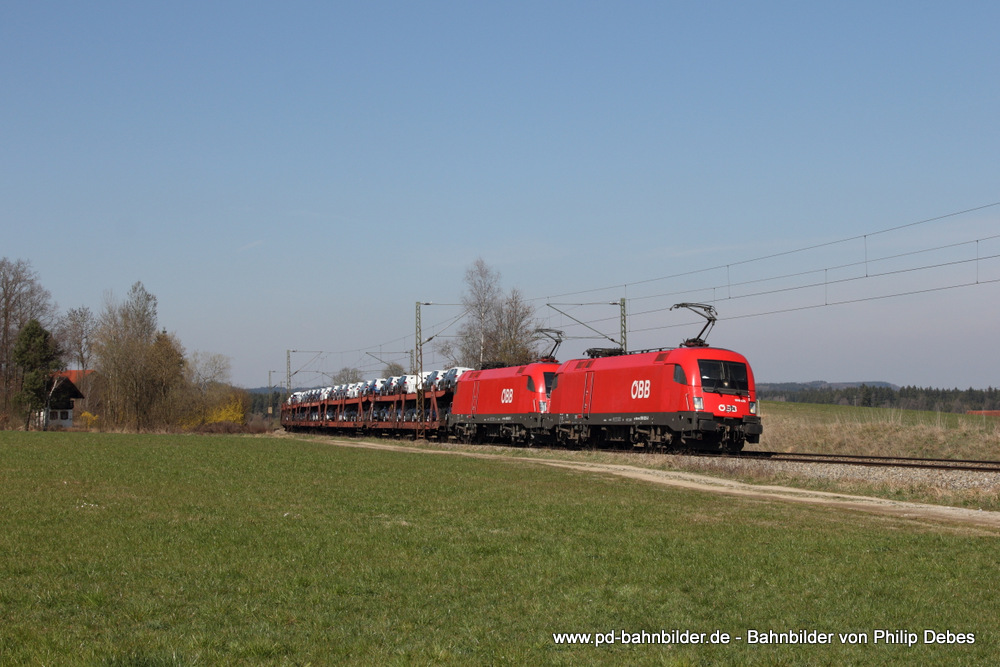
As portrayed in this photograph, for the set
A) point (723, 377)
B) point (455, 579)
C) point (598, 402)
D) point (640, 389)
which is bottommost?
point (455, 579)

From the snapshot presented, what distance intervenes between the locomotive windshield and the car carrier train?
4 centimetres

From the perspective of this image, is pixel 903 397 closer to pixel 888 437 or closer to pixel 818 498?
pixel 888 437

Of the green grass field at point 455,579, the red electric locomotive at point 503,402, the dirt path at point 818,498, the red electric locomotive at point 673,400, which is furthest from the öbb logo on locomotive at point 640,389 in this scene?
the green grass field at point 455,579

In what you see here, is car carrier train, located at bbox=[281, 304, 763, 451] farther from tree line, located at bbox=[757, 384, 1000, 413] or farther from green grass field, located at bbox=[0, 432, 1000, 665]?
tree line, located at bbox=[757, 384, 1000, 413]

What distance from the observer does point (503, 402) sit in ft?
155

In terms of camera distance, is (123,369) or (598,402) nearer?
(598,402)

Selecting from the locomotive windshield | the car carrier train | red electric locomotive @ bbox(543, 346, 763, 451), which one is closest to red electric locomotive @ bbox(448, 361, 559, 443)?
the car carrier train

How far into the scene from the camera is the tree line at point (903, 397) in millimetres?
121188

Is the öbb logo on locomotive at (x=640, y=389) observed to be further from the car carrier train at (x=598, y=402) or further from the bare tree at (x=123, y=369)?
the bare tree at (x=123, y=369)

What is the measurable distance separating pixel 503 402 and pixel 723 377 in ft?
53.4

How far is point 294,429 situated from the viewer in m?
96.1

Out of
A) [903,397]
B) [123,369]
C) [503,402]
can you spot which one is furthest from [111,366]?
[903,397]

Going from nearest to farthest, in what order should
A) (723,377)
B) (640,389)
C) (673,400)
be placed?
1. (723,377)
2. (673,400)
3. (640,389)

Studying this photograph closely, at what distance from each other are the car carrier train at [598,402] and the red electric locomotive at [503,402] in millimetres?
56
